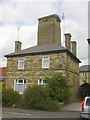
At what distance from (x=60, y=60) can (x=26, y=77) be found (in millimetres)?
5713

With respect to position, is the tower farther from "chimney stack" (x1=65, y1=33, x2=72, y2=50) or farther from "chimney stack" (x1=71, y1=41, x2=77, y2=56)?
"chimney stack" (x1=65, y1=33, x2=72, y2=50)

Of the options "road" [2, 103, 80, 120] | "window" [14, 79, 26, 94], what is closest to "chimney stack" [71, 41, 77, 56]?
"window" [14, 79, 26, 94]

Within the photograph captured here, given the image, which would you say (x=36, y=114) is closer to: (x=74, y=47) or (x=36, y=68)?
(x=36, y=68)

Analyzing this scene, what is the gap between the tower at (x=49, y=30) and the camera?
33594 millimetres

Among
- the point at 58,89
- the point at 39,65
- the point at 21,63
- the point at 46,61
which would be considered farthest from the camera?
the point at 21,63

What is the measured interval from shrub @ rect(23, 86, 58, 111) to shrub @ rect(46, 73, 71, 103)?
2.94m

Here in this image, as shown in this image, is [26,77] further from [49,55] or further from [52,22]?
[52,22]

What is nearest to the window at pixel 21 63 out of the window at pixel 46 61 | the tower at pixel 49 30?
the window at pixel 46 61

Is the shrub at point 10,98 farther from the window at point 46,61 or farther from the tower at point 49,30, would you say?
the tower at point 49,30

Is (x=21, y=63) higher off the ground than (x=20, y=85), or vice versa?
(x=21, y=63)

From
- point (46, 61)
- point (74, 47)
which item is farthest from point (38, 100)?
point (74, 47)

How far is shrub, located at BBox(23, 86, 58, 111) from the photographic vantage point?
15242mm

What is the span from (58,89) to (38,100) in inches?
159

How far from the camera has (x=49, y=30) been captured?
112 feet
